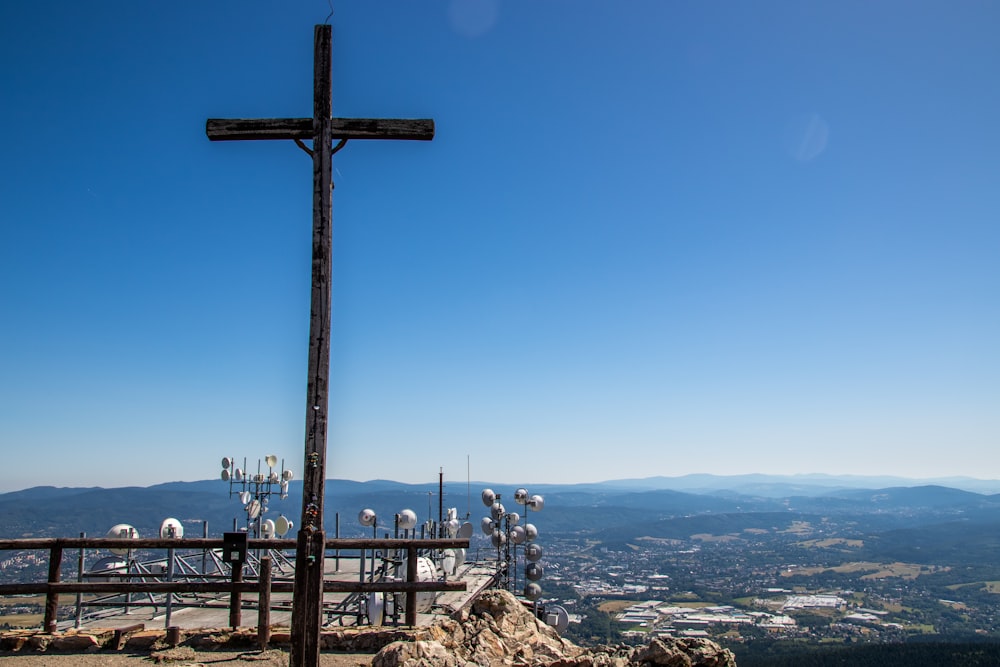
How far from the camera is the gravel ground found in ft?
23.9

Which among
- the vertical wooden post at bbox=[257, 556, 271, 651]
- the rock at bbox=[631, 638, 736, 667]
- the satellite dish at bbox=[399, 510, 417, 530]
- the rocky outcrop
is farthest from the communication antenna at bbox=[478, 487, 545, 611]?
the rock at bbox=[631, 638, 736, 667]

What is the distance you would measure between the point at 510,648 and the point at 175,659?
12.8 feet

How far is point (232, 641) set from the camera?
26.3ft

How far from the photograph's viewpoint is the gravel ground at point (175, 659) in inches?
287

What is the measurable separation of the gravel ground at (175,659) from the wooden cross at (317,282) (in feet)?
3.35

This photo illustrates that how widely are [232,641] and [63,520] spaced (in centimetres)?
18228

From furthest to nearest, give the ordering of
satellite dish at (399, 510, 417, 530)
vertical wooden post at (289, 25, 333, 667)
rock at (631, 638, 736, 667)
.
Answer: satellite dish at (399, 510, 417, 530) < vertical wooden post at (289, 25, 333, 667) < rock at (631, 638, 736, 667)

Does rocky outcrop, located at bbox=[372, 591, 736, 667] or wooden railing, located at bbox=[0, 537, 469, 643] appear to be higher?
wooden railing, located at bbox=[0, 537, 469, 643]

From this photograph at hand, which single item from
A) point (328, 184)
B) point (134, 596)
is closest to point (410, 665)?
point (328, 184)

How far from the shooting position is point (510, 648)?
6.57m

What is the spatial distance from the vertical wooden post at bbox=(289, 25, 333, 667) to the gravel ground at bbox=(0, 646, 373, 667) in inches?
38.1

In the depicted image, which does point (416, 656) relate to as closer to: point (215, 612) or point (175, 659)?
point (175, 659)

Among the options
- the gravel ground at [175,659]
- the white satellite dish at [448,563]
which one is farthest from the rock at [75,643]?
the white satellite dish at [448,563]

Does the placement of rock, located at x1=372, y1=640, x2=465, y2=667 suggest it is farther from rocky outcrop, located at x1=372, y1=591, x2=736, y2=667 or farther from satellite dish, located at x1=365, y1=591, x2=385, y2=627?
satellite dish, located at x1=365, y1=591, x2=385, y2=627
